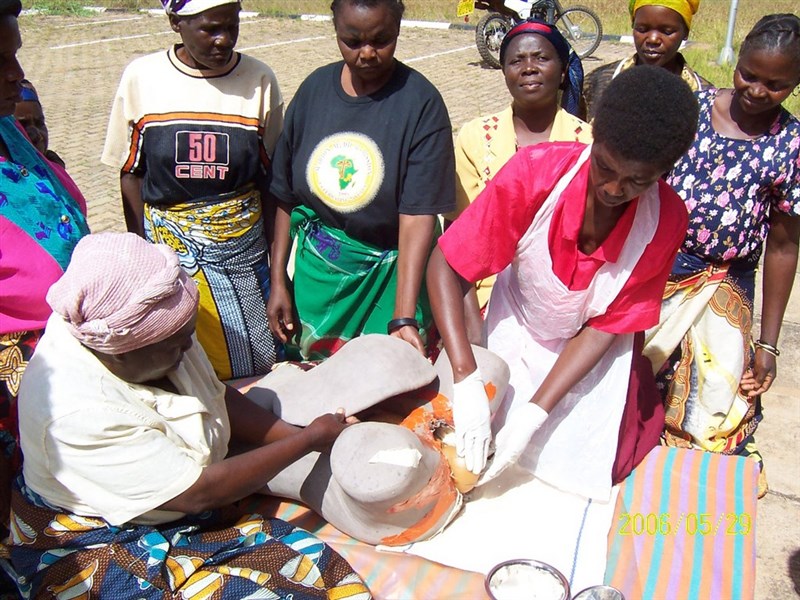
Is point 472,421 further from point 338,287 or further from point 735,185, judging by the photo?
point 735,185

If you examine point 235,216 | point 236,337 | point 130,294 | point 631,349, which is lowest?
point 236,337

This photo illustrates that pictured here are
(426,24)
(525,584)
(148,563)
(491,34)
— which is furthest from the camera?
(426,24)

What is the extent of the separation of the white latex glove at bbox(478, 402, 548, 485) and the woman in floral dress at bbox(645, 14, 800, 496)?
833mm

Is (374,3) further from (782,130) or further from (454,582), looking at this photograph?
(454,582)

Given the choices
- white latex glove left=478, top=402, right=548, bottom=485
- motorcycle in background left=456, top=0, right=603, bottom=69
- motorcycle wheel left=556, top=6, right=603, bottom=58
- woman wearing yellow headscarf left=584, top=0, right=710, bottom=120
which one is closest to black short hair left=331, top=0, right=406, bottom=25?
woman wearing yellow headscarf left=584, top=0, right=710, bottom=120

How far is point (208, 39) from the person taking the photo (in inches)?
99.1

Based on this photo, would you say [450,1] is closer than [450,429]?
No

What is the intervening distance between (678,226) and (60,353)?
5.49 feet

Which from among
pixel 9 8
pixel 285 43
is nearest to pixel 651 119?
pixel 9 8

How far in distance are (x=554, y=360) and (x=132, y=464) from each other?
139cm

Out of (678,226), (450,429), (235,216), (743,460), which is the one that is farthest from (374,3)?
(743,460)

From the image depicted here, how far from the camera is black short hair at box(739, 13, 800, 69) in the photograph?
7.80 ft

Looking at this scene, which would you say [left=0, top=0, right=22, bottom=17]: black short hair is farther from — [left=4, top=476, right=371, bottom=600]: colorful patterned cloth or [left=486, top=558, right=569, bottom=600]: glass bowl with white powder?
[left=486, top=558, right=569, bottom=600]: glass bowl with white powder

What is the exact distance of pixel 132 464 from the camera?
5.53ft
